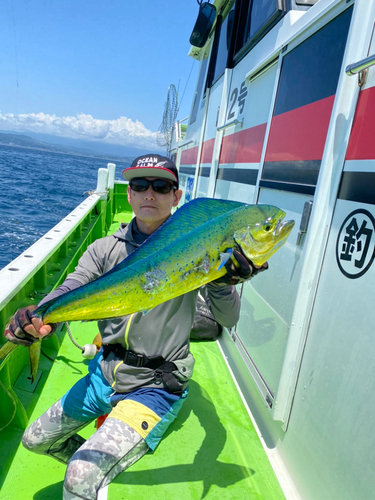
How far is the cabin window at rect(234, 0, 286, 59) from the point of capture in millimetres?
2801

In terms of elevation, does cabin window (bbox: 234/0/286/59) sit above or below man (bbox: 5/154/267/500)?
above

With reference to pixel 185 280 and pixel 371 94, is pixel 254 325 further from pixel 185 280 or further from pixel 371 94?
pixel 371 94

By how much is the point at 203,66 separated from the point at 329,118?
19.5 feet

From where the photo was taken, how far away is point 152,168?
1.92m

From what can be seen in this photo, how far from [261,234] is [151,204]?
85 centimetres

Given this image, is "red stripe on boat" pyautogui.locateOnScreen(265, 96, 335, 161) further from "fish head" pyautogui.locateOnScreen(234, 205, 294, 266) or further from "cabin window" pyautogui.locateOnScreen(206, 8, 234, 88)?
"cabin window" pyautogui.locateOnScreen(206, 8, 234, 88)

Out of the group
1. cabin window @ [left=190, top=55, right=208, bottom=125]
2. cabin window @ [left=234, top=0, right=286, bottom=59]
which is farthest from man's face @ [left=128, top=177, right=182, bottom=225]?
cabin window @ [left=190, top=55, right=208, bottom=125]

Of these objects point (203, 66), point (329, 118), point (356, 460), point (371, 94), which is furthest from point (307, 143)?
point (203, 66)

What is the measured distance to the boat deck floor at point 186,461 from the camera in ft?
6.32

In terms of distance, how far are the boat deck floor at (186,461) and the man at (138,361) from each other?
28 centimetres

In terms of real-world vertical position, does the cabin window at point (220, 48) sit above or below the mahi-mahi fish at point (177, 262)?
above

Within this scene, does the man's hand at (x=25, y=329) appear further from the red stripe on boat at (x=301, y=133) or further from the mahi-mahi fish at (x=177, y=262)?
the red stripe on boat at (x=301, y=133)

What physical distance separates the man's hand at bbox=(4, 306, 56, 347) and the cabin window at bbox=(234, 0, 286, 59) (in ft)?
9.42

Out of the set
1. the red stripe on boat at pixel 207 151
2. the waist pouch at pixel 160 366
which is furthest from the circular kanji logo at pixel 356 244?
the red stripe on boat at pixel 207 151
